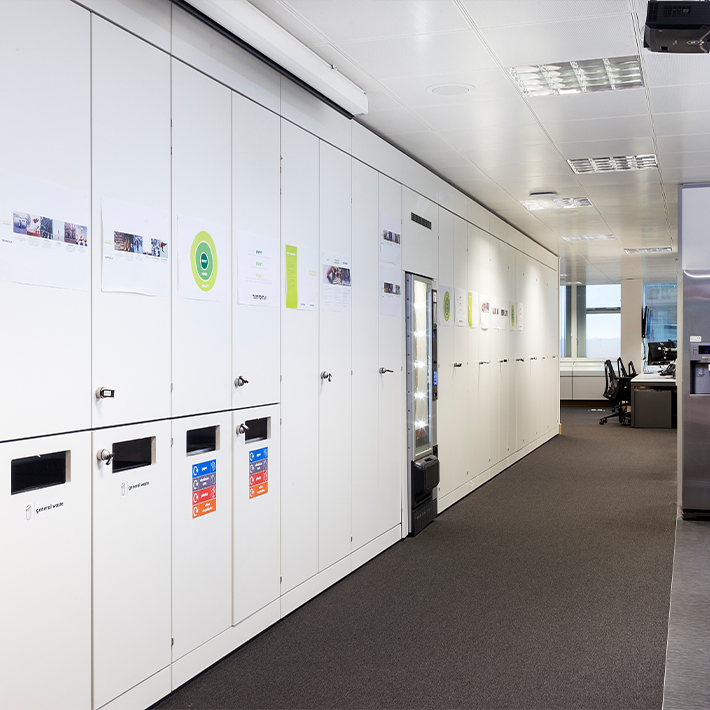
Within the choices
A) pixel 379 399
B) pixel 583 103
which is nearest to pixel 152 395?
pixel 379 399

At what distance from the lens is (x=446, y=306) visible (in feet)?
21.0

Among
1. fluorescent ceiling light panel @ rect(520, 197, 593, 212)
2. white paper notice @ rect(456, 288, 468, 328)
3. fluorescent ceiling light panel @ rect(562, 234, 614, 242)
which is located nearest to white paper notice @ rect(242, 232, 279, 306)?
white paper notice @ rect(456, 288, 468, 328)

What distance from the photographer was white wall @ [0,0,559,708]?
2.42 m

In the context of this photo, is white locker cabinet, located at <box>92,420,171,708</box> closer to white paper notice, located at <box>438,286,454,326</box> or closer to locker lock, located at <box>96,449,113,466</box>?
locker lock, located at <box>96,449,113,466</box>

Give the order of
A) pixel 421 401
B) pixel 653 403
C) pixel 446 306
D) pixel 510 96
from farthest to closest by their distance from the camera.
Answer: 1. pixel 653 403
2. pixel 446 306
3. pixel 421 401
4. pixel 510 96

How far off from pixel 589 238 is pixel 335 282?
6807 mm

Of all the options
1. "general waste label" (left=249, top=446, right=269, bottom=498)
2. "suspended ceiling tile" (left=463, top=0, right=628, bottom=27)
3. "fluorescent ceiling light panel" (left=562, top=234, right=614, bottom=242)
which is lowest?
"general waste label" (left=249, top=446, right=269, bottom=498)

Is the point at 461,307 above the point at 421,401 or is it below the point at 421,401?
above

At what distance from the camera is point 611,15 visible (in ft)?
10.8

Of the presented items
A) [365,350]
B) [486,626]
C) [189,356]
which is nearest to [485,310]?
[365,350]

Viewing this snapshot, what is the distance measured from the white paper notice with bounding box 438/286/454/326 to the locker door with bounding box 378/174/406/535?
905 mm

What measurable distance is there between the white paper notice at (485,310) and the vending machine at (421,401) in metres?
1.66

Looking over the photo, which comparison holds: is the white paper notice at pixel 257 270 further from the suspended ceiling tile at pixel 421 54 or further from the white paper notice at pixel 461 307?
the white paper notice at pixel 461 307

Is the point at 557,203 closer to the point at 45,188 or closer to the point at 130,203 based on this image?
the point at 130,203
